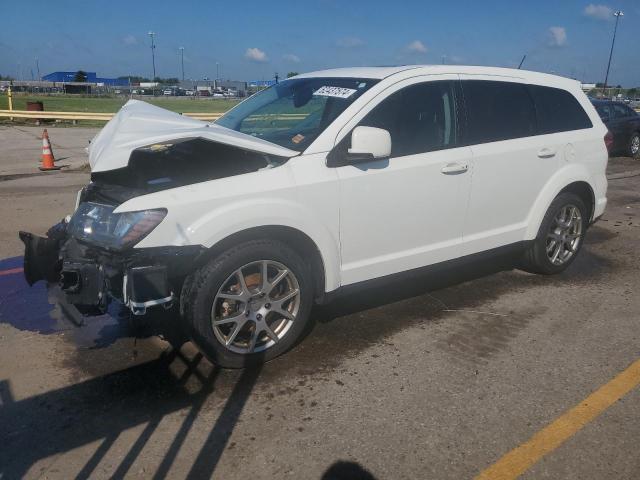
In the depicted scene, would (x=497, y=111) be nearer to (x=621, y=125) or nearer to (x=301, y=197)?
(x=301, y=197)

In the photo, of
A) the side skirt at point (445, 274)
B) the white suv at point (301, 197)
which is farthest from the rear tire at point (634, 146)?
the white suv at point (301, 197)

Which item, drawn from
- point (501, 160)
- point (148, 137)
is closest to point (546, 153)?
point (501, 160)

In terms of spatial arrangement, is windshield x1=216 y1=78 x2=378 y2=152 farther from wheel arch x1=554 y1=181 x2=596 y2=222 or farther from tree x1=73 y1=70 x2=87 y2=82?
tree x1=73 y1=70 x2=87 y2=82

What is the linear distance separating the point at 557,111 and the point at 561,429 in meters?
3.18

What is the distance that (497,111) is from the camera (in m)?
4.59

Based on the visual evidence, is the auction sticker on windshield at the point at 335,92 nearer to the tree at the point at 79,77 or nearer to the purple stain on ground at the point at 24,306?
the purple stain on ground at the point at 24,306

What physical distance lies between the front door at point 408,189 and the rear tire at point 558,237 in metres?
1.15

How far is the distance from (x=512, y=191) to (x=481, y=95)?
0.84 meters

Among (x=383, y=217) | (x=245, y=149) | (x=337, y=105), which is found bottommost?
(x=383, y=217)

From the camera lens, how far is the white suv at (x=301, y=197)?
3229mm

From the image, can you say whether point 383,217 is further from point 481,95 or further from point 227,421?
point 227,421

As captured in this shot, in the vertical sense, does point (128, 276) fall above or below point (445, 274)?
above

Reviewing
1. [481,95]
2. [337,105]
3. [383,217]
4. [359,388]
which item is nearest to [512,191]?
[481,95]

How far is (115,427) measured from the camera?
2912 mm
